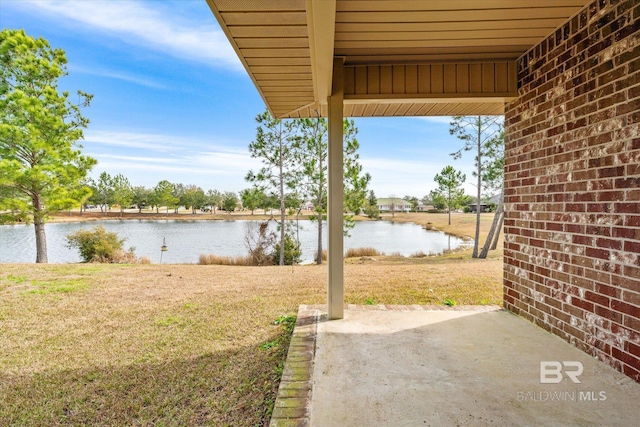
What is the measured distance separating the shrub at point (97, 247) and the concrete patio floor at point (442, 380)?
32.6 ft

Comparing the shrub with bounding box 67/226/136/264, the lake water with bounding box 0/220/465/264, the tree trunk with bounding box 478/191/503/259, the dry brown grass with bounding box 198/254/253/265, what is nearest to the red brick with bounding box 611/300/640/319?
the dry brown grass with bounding box 198/254/253/265

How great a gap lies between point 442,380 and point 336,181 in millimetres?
1646

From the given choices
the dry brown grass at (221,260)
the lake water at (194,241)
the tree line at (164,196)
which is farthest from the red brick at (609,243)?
the tree line at (164,196)

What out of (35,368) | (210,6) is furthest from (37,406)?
(210,6)

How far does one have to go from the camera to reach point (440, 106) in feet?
12.0

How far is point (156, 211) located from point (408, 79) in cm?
2386

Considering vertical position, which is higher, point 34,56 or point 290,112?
point 34,56

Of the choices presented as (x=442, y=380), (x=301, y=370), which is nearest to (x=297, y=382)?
(x=301, y=370)

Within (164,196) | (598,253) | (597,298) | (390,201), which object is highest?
(164,196)

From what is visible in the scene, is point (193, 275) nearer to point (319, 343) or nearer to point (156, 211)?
point (319, 343)

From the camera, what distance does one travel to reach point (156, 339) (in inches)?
127

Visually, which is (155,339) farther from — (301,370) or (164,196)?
(164,196)

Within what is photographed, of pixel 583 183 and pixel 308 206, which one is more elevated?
pixel 583 183

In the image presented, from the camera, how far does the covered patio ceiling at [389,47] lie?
1673 mm
